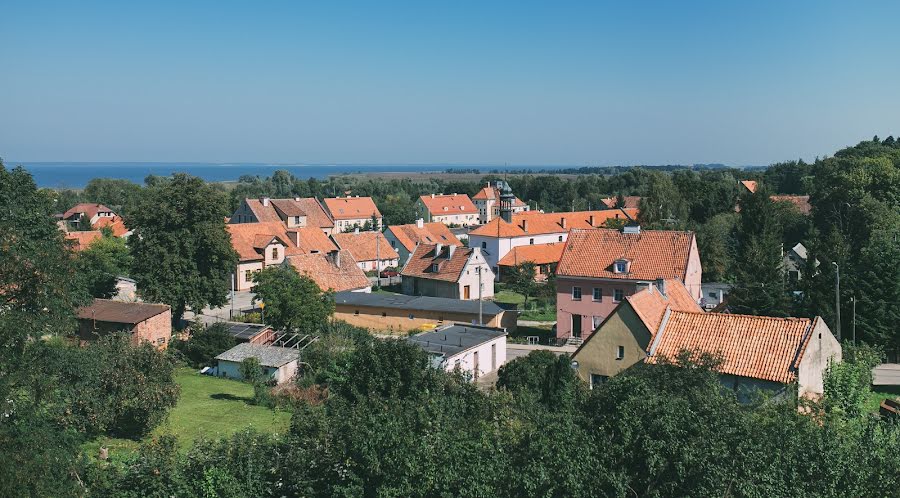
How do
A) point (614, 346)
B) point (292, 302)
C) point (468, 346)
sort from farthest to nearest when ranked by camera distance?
point (292, 302) → point (468, 346) → point (614, 346)

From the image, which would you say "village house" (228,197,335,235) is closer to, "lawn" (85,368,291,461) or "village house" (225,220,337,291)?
"village house" (225,220,337,291)

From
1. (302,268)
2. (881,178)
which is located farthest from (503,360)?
(881,178)

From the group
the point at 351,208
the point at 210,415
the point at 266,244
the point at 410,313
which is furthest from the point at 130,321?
the point at 351,208

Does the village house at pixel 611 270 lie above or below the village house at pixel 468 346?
above

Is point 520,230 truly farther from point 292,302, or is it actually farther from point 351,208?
point 351,208

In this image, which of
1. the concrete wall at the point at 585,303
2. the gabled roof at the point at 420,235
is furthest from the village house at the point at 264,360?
the gabled roof at the point at 420,235

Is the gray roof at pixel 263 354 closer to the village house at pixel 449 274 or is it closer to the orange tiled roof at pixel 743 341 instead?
the orange tiled roof at pixel 743 341
